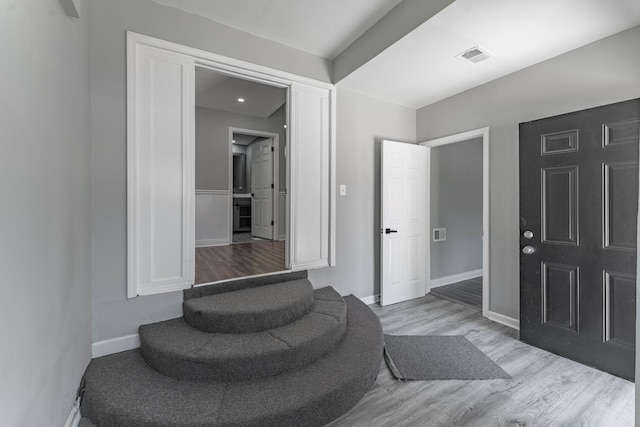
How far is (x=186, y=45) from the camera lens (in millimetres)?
2334

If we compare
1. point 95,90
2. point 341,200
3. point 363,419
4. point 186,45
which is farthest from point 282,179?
point 363,419

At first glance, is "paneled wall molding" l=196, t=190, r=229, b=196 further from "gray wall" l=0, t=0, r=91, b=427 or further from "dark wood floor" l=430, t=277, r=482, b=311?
"dark wood floor" l=430, t=277, r=482, b=311

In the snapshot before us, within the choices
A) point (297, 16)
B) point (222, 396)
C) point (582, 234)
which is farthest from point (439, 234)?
point (222, 396)

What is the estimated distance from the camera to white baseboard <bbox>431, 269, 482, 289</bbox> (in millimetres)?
4159

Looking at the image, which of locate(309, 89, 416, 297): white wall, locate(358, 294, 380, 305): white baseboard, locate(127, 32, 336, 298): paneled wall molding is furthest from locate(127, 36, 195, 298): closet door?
locate(358, 294, 380, 305): white baseboard

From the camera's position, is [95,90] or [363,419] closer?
[363,419]

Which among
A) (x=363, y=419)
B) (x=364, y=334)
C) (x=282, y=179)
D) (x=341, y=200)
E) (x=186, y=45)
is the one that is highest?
(x=186, y=45)

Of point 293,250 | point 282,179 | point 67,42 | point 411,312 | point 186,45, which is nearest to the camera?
point 67,42

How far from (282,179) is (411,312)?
3541 millimetres

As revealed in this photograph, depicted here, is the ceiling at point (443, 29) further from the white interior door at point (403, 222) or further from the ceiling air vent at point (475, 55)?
the white interior door at point (403, 222)

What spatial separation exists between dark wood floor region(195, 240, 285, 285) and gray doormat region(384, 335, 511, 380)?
141 centimetres

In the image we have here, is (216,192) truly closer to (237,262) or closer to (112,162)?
(237,262)

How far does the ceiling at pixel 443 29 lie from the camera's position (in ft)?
6.46

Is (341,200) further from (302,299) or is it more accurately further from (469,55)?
(469,55)
